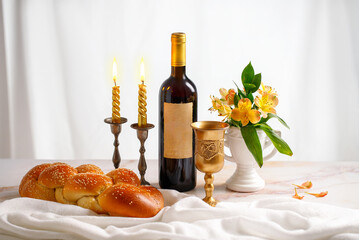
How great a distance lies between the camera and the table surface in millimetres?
1518

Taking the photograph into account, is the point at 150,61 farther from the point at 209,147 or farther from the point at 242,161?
the point at 209,147

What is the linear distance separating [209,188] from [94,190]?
32 centimetres

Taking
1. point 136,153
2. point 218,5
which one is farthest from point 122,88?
point 218,5

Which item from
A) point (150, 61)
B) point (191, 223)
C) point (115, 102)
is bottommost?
point (191, 223)

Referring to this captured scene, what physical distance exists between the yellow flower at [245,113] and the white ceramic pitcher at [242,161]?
0.17 feet

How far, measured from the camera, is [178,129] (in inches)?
58.8

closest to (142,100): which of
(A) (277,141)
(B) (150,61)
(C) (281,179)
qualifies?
(A) (277,141)

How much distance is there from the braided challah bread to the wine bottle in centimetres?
14

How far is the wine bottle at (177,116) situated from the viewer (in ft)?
4.88

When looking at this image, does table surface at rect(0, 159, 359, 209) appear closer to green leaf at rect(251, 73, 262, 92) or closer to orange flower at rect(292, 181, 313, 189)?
orange flower at rect(292, 181, 313, 189)

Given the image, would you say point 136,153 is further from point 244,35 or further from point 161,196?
point 161,196

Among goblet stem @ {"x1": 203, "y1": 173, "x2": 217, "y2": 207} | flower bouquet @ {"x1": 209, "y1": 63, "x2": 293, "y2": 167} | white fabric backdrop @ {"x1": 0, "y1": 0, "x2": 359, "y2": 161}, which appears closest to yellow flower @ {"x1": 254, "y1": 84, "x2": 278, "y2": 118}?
flower bouquet @ {"x1": 209, "y1": 63, "x2": 293, "y2": 167}

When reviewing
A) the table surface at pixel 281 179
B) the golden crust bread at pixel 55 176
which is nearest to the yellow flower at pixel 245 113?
the table surface at pixel 281 179

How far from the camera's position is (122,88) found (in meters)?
2.76
